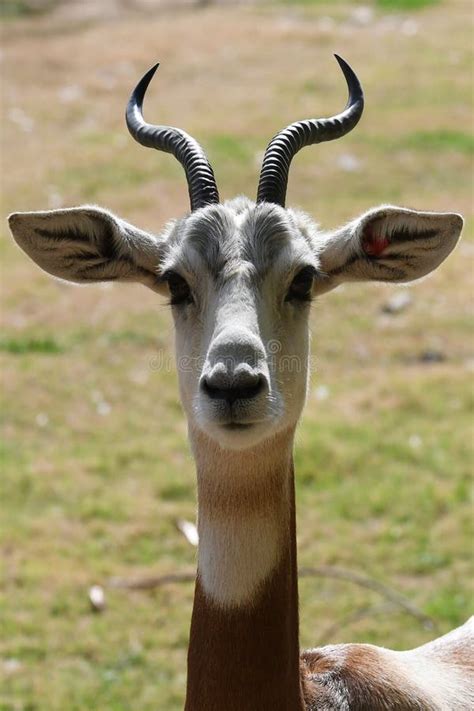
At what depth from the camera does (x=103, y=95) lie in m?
17.5

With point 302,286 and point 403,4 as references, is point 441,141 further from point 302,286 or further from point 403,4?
point 302,286

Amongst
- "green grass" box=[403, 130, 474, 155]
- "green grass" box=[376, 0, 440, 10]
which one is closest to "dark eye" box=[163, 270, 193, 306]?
"green grass" box=[403, 130, 474, 155]

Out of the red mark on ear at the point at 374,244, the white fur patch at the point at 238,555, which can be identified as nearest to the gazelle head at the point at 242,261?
the red mark on ear at the point at 374,244

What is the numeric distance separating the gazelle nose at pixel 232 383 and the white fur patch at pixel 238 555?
1.83ft

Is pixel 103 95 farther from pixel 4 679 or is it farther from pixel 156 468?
pixel 4 679

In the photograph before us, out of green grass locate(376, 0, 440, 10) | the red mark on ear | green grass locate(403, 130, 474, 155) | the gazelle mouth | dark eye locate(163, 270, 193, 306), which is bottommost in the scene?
green grass locate(376, 0, 440, 10)

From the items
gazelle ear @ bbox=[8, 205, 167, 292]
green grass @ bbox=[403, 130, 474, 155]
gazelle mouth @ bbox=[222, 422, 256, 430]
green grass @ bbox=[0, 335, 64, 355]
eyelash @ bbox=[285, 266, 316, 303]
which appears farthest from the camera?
green grass @ bbox=[403, 130, 474, 155]

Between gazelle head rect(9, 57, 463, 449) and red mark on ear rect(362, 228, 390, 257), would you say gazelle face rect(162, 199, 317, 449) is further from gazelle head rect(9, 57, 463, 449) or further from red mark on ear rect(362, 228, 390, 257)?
red mark on ear rect(362, 228, 390, 257)

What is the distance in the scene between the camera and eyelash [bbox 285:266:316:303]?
3998 mm

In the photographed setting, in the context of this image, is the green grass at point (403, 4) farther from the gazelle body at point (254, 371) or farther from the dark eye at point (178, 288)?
the dark eye at point (178, 288)

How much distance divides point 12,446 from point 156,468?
1221 millimetres

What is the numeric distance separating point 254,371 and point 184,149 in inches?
48.8

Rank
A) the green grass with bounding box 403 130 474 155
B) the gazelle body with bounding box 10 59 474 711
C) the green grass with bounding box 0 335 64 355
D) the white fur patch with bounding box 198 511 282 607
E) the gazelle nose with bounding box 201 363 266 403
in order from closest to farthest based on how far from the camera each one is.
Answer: the gazelle nose with bounding box 201 363 266 403
the gazelle body with bounding box 10 59 474 711
the white fur patch with bounding box 198 511 282 607
the green grass with bounding box 0 335 64 355
the green grass with bounding box 403 130 474 155

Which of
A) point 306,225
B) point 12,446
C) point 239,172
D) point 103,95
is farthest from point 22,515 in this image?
point 103,95
